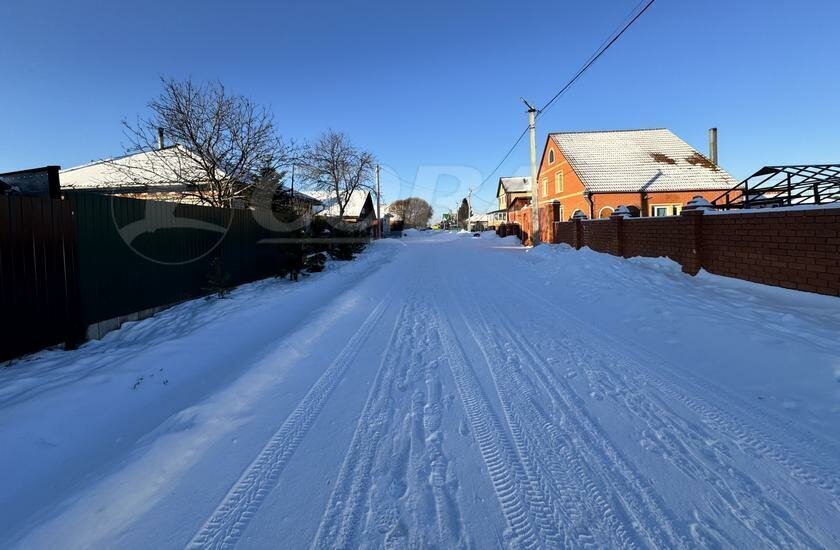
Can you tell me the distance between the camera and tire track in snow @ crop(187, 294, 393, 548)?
85.7 inches

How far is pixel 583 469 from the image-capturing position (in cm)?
265

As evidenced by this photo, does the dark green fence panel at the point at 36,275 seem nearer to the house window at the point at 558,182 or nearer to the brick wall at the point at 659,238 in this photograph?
the brick wall at the point at 659,238

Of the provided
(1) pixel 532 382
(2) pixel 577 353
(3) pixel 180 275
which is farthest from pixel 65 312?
(2) pixel 577 353

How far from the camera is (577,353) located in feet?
16.2

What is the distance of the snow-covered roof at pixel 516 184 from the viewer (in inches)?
2304

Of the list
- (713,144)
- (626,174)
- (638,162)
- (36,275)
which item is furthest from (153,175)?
(713,144)

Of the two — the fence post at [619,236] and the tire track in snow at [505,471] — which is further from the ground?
the fence post at [619,236]

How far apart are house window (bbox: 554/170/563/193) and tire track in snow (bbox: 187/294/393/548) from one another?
2953cm

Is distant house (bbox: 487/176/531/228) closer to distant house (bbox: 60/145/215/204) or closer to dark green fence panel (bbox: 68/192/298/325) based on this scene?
distant house (bbox: 60/145/215/204)

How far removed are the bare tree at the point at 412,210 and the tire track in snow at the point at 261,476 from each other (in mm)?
87888

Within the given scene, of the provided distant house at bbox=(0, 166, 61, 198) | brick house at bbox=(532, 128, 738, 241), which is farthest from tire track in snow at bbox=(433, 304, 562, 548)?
brick house at bbox=(532, 128, 738, 241)

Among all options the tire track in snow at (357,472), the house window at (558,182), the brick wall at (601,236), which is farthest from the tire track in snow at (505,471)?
the house window at (558,182)

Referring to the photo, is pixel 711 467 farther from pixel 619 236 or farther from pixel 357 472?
pixel 619 236

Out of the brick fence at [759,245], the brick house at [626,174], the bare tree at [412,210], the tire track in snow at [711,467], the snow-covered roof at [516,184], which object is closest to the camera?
the tire track in snow at [711,467]
